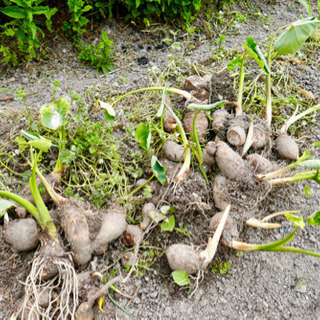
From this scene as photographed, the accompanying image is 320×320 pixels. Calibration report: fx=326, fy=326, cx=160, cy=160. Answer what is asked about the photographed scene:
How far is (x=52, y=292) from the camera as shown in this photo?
106 cm

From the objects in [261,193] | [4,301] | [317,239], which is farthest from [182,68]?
[4,301]

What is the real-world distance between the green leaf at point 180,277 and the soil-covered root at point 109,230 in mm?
237

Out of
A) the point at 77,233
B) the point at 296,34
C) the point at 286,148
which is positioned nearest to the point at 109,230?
the point at 77,233

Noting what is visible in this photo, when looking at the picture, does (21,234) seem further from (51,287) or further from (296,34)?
(296,34)

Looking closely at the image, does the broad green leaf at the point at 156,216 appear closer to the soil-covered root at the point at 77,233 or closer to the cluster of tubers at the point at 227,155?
the cluster of tubers at the point at 227,155

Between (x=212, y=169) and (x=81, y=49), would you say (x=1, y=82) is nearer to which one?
(x=81, y=49)

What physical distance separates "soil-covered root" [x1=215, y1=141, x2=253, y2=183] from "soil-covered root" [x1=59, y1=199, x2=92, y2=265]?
0.55 meters

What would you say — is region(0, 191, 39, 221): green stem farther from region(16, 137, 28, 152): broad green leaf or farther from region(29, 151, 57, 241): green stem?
region(16, 137, 28, 152): broad green leaf

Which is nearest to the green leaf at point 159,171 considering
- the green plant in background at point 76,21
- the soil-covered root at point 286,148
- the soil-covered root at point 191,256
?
the soil-covered root at point 191,256

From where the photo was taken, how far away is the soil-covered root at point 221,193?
1222 millimetres

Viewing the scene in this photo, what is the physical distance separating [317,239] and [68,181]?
1.03m

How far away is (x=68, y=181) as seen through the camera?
4.43 feet

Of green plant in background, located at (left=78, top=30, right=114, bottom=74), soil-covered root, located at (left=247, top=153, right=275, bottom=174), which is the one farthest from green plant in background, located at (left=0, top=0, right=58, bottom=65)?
soil-covered root, located at (left=247, top=153, right=275, bottom=174)

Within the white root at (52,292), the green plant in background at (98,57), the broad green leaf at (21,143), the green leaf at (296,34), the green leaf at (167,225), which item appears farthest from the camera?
the green plant in background at (98,57)
